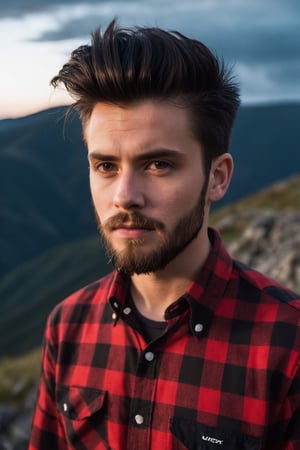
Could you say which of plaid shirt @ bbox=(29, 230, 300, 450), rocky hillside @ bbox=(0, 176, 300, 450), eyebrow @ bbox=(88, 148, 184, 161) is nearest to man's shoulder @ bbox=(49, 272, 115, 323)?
plaid shirt @ bbox=(29, 230, 300, 450)

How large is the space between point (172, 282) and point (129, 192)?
2.64 ft

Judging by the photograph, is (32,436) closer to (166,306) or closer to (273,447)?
(166,306)

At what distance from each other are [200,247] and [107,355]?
A: 104 cm

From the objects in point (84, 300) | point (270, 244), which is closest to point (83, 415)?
point (84, 300)

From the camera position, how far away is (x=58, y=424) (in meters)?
5.00

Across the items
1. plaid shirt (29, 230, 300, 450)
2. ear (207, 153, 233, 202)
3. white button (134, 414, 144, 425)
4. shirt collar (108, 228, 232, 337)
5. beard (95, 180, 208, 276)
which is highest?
ear (207, 153, 233, 202)

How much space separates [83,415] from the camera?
4.61 meters

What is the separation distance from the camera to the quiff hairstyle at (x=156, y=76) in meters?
4.20

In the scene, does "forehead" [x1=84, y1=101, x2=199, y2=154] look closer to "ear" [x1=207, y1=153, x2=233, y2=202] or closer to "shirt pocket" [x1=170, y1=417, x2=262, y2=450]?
"ear" [x1=207, y1=153, x2=233, y2=202]

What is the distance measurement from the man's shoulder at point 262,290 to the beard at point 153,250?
529 mm

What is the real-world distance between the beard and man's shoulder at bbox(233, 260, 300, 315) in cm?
53

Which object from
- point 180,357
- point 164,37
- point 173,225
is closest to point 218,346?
point 180,357

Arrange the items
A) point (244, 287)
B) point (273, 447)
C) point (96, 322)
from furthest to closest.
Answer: point (96, 322), point (244, 287), point (273, 447)

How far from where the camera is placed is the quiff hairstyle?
420 cm
